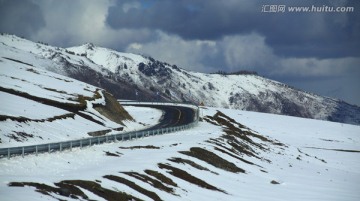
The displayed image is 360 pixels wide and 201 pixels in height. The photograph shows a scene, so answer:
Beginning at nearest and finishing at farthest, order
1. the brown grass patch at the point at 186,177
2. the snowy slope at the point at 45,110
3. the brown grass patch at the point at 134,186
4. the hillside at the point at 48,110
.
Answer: the brown grass patch at the point at 134,186 < the brown grass patch at the point at 186,177 < the snowy slope at the point at 45,110 < the hillside at the point at 48,110

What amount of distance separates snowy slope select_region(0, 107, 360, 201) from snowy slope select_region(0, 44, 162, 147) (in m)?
11.3

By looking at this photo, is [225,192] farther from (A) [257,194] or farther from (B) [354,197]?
(B) [354,197]

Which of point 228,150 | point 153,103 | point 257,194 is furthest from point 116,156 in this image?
point 153,103

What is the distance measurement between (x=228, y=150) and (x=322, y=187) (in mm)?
15326

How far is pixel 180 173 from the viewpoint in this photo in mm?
42531

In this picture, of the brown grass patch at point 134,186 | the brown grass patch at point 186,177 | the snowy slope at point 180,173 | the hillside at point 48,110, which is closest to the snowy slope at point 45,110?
the hillside at point 48,110

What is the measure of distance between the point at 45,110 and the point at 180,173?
35710 mm

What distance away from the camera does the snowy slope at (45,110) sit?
55.0 metres

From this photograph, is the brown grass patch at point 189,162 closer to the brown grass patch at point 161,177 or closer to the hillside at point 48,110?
the brown grass patch at point 161,177

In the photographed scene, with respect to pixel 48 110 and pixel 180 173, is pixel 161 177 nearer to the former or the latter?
pixel 180 173

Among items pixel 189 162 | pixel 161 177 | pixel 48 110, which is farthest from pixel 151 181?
pixel 48 110

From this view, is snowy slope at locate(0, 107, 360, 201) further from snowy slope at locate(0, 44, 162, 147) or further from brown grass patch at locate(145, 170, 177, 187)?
snowy slope at locate(0, 44, 162, 147)

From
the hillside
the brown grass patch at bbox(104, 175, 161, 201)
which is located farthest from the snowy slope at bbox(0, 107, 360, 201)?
the hillside

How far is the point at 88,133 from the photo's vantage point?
222 feet
